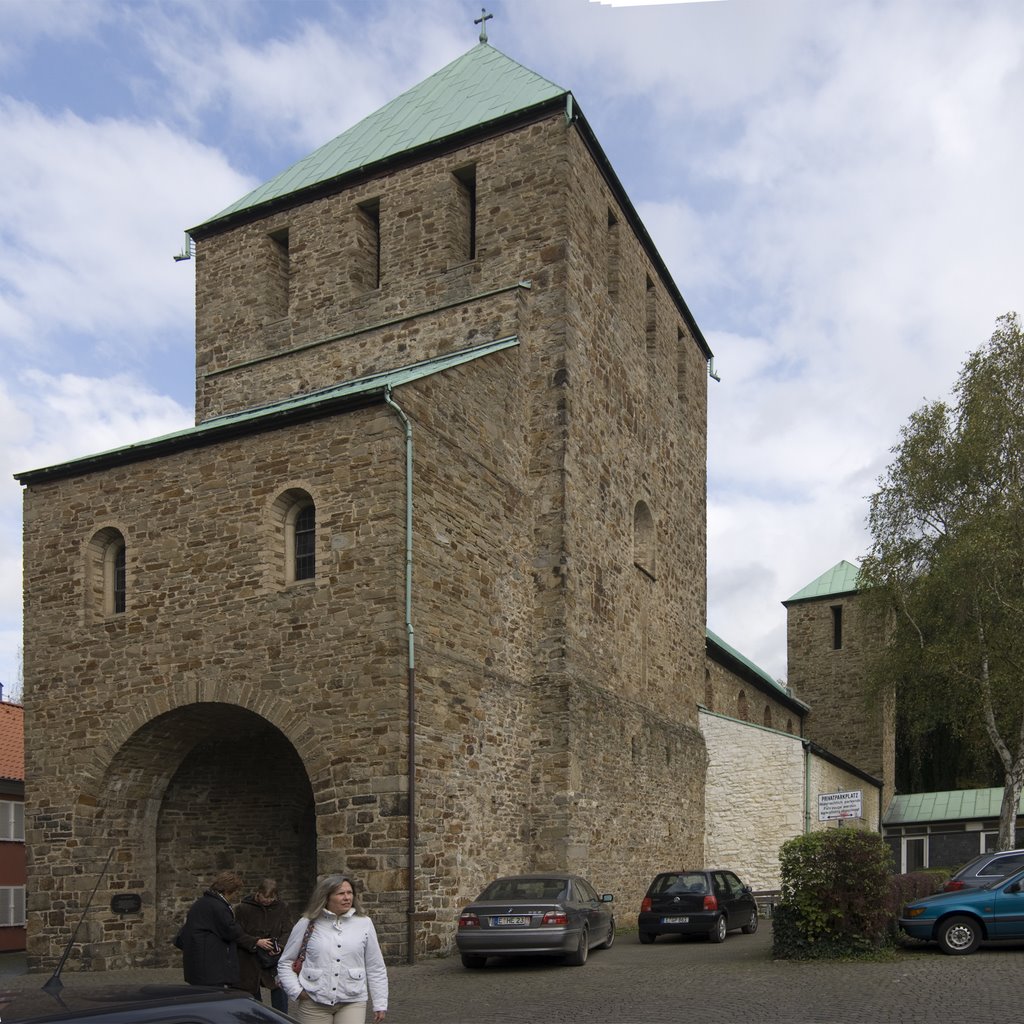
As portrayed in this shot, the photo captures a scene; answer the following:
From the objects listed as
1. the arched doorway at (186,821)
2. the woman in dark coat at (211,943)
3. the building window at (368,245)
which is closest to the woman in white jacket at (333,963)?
the woman in dark coat at (211,943)

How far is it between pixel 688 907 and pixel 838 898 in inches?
189

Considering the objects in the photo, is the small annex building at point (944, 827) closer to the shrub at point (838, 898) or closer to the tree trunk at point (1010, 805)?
the tree trunk at point (1010, 805)

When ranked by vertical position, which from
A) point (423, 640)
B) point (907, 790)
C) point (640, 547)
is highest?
point (640, 547)

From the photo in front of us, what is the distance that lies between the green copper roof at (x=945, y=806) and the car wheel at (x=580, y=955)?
2083 cm

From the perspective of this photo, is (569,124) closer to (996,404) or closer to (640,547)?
(640,547)

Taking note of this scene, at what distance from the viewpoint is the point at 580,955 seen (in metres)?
14.8

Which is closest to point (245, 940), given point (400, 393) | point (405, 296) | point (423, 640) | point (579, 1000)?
point (579, 1000)

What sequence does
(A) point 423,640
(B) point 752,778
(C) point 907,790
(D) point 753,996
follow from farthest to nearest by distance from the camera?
(C) point 907,790, (B) point 752,778, (A) point 423,640, (D) point 753,996

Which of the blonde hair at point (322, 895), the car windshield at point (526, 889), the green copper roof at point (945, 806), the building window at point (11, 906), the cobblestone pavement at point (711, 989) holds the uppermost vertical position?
the blonde hair at point (322, 895)

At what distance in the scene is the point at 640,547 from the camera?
24453 millimetres

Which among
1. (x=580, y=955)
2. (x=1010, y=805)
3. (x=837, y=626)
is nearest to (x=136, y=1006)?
(x=580, y=955)

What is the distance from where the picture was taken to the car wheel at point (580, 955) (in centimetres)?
1473

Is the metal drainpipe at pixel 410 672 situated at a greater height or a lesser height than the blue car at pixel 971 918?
greater

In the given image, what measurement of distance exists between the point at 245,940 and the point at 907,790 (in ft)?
116
